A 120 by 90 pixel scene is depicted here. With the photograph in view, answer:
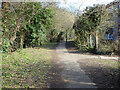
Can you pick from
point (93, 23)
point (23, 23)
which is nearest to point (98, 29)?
point (93, 23)

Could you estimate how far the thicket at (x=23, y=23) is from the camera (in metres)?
11.2

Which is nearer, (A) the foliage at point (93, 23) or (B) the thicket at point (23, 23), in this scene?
(B) the thicket at point (23, 23)

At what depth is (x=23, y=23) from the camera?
13.4 metres

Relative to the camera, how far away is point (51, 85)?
5281 mm

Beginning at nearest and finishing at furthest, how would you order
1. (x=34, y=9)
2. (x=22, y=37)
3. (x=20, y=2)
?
(x=20, y=2) → (x=34, y=9) → (x=22, y=37)

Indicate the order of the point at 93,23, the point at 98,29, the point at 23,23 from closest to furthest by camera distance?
the point at 23,23, the point at 98,29, the point at 93,23

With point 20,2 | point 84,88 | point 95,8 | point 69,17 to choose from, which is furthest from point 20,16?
point 69,17

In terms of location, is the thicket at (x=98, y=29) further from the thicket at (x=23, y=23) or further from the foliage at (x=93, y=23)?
the thicket at (x=23, y=23)

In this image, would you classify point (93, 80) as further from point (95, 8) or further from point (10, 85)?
point (95, 8)

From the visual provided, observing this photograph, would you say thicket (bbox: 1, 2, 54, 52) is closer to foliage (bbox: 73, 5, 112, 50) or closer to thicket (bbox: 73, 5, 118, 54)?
foliage (bbox: 73, 5, 112, 50)

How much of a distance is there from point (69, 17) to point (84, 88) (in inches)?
1163

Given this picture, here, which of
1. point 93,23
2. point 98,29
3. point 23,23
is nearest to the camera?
point 23,23

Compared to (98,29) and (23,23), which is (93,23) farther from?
(23,23)

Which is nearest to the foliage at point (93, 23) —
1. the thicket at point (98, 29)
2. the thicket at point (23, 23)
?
the thicket at point (98, 29)
